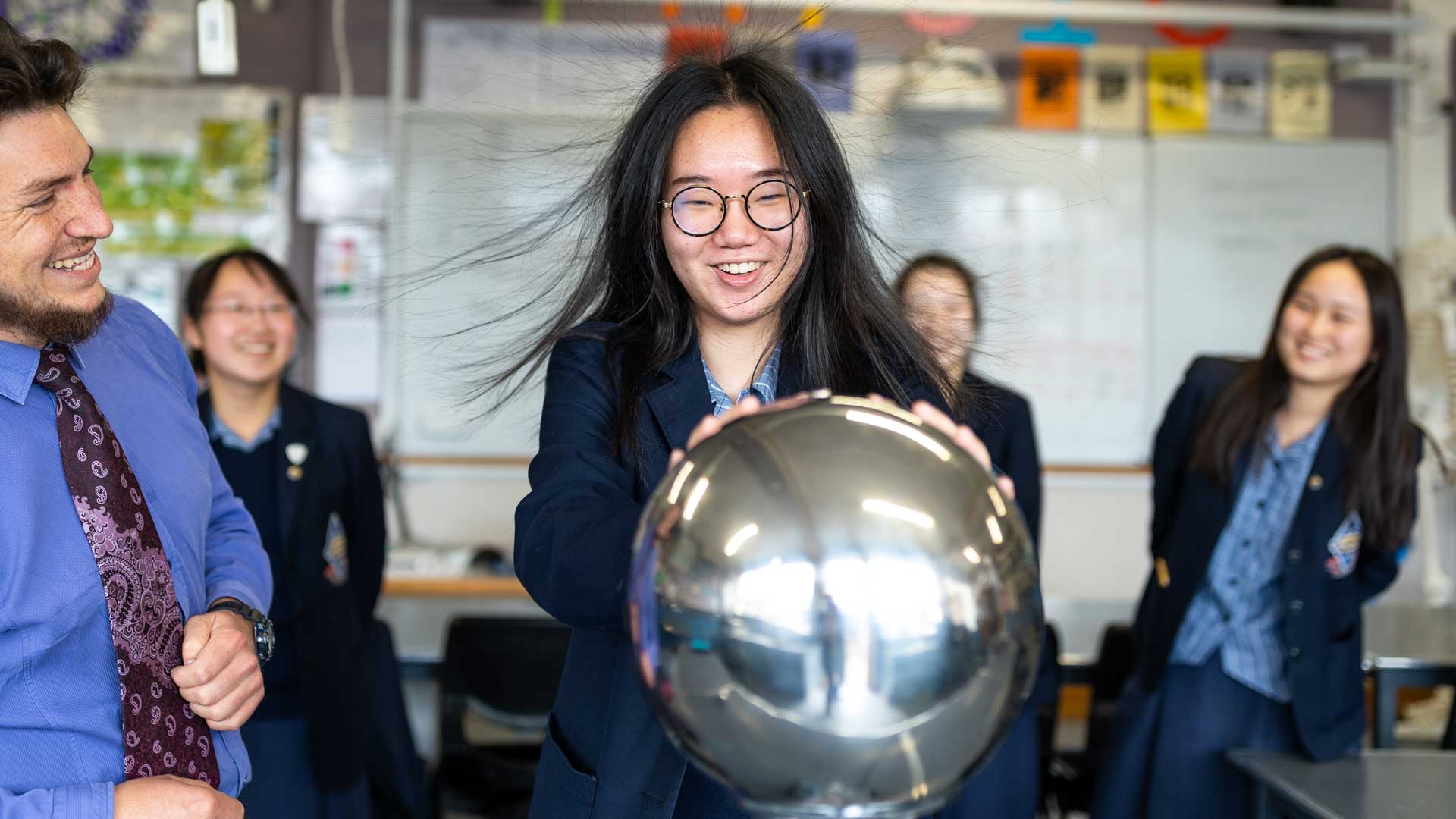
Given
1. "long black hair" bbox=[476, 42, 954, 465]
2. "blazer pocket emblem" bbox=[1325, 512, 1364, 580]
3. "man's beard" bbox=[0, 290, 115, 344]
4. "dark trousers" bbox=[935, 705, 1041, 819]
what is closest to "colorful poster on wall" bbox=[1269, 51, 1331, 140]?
"blazer pocket emblem" bbox=[1325, 512, 1364, 580]

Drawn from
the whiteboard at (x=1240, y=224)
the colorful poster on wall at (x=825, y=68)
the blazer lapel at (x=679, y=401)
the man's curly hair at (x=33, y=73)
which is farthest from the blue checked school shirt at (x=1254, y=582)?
the man's curly hair at (x=33, y=73)

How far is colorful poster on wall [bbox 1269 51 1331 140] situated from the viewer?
4.63 meters

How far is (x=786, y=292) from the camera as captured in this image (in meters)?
1.26

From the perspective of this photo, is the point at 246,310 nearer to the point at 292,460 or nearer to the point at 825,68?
the point at 292,460

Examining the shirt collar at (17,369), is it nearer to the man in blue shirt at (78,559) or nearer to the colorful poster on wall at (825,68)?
the man in blue shirt at (78,559)

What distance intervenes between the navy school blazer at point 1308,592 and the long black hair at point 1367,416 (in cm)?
3

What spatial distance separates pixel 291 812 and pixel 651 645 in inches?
81.0

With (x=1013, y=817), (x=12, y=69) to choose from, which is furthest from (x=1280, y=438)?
(x=12, y=69)

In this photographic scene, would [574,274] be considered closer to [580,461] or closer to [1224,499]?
[580,461]

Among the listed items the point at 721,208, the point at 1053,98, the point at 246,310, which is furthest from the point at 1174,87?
the point at 721,208

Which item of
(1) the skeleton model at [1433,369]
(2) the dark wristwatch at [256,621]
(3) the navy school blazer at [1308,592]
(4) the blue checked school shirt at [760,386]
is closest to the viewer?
(4) the blue checked school shirt at [760,386]

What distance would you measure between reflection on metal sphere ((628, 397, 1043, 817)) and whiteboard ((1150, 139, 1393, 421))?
4212mm

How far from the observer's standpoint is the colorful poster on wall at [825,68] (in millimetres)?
1430

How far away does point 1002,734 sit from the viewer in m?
0.75
